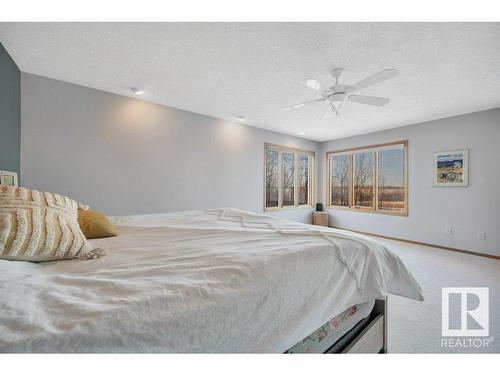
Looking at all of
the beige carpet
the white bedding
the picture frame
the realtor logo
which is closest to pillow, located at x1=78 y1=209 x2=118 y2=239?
the white bedding

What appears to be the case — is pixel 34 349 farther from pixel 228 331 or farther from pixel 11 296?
pixel 228 331

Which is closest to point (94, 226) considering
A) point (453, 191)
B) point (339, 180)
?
point (453, 191)

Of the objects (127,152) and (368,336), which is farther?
(127,152)

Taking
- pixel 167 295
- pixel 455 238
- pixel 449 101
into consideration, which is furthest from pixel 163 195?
pixel 455 238

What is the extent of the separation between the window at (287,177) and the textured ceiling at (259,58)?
194cm

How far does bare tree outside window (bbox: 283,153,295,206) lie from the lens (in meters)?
5.39

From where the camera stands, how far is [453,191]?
3.92 metres

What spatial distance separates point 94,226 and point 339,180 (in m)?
5.59

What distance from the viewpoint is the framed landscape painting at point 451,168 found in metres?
3.77

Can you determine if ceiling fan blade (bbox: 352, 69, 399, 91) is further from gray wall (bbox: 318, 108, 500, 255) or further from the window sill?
the window sill

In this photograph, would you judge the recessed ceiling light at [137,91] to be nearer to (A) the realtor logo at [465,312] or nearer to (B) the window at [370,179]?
(A) the realtor logo at [465,312]

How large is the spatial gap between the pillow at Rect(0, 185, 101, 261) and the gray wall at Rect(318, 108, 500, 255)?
17.1 feet

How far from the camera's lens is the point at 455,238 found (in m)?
3.88

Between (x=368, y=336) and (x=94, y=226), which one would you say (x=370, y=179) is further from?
(x=94, y=226)
